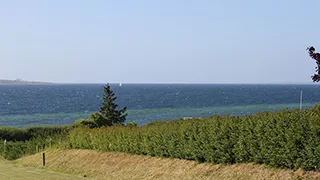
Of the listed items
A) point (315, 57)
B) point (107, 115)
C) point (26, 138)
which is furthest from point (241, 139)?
point (26, 138)

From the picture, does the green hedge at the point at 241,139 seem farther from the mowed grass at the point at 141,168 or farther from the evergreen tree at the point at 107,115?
the evergreen tree at the point at 107,115

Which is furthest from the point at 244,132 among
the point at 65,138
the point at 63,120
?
the point at 63,120

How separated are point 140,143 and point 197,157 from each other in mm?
5191

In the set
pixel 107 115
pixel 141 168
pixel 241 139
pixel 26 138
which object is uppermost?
pixel 241 139

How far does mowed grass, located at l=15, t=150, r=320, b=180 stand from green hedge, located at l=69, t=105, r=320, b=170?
315 millimetres

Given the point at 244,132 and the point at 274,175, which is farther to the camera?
the point at 244,132

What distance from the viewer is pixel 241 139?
1666 cm

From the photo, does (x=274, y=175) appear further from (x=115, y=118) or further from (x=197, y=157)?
(x=115, y=118)

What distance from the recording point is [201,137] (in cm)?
1889

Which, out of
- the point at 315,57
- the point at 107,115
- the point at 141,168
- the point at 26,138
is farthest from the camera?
the point at 26,138

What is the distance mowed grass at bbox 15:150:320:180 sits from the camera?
15602 millimetres

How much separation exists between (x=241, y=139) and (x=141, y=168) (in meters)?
6.38

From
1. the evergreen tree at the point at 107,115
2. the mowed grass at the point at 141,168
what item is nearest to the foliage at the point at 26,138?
the evergreen tree at the point at 107,115

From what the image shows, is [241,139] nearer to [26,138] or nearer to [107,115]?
[107,115]
